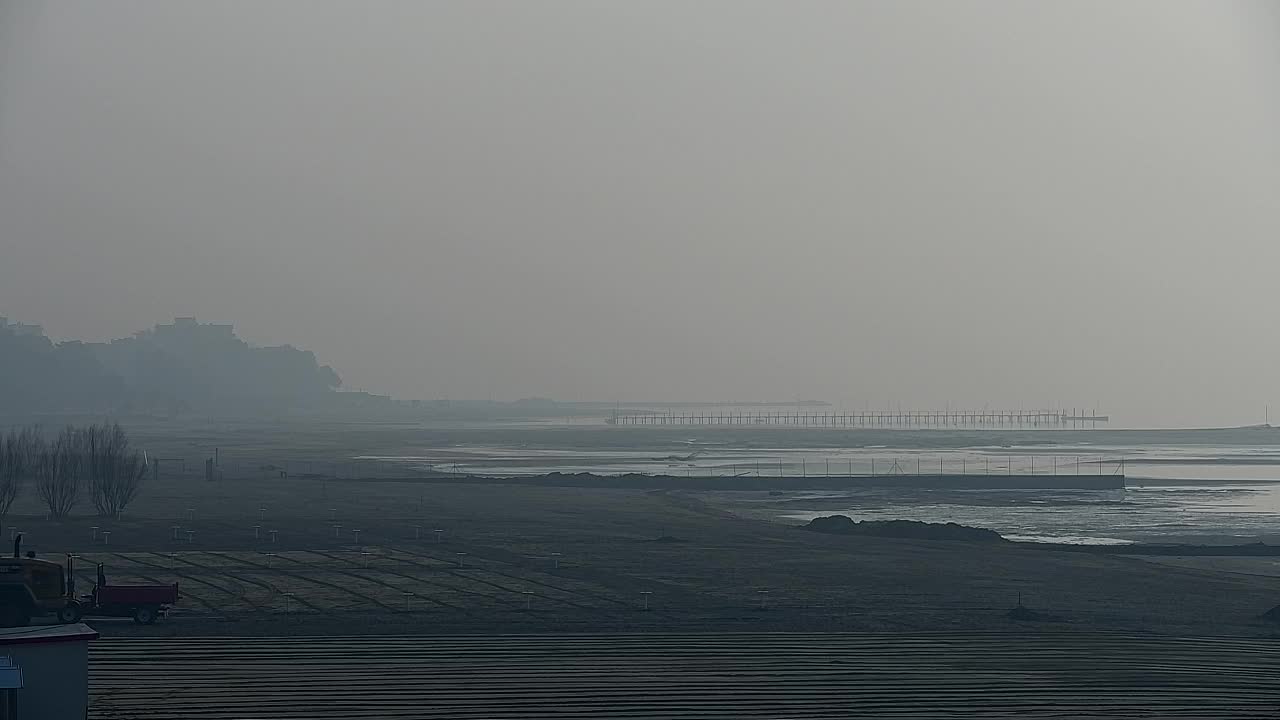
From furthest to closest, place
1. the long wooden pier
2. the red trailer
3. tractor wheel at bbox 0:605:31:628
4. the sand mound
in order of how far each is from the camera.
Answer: the sand mound
the red trailer
tractor wheel at bbox 0:605:31:628
the long wooden pier

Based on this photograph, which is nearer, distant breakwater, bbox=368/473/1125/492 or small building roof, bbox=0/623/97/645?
small building roof, bbox=0/623/97/645

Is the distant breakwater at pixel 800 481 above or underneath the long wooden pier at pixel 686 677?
above

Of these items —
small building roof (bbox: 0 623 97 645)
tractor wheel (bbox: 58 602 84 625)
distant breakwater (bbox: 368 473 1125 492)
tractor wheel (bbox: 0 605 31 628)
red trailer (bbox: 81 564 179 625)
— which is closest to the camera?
small building roof (bbox: 0 623 97 645)

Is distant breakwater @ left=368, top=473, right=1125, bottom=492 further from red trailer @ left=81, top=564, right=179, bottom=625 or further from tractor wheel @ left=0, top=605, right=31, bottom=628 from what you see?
tractor wheel @ left=0, top=605, right=31, bottom=628

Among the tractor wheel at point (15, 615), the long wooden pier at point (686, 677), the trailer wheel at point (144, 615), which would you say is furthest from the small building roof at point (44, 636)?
the trailer wheel at point (144, 615)

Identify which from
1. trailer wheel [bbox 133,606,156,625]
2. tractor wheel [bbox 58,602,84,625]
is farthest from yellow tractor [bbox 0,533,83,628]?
trailer wheel [bbox 133,606,156,625]

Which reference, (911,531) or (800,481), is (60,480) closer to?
(911,531)

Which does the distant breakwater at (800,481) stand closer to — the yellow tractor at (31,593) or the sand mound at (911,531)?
the sand mound at (911,531)

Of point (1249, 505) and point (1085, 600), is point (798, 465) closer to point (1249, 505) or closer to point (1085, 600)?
point (1249, 505)
